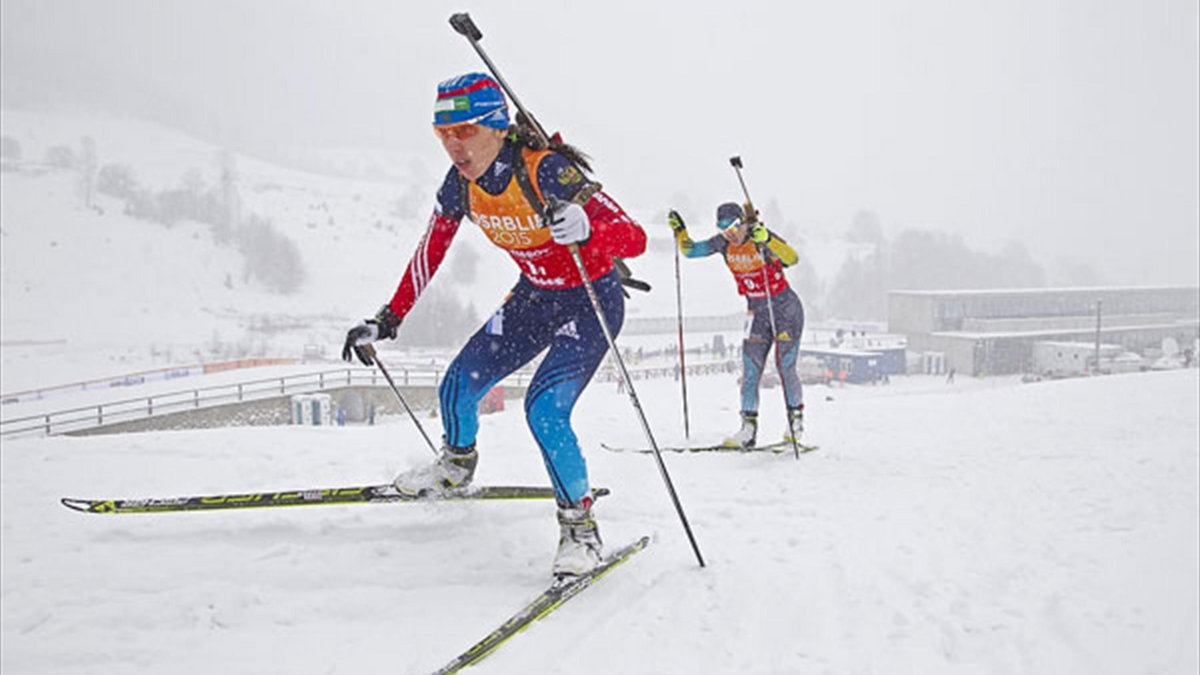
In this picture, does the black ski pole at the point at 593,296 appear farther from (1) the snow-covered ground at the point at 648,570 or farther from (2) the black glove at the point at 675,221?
(2) the black glove at the point at 675,221

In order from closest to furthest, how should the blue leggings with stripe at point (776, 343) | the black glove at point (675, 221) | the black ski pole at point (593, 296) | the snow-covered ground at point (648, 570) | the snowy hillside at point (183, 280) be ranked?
1. the snow-covered ground at point (648, 570)
2. the black ski pole at point (593, 296)
3. the black glove at point (675, 221)
4. the blue leggings with stripe at point (776, 343)
5. the snowy hillside at point (183, 280)

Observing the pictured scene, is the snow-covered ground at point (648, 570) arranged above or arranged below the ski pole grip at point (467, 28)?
below

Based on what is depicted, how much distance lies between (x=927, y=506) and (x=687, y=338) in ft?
147

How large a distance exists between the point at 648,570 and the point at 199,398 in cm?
2504

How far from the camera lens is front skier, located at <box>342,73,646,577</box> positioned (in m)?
3.23

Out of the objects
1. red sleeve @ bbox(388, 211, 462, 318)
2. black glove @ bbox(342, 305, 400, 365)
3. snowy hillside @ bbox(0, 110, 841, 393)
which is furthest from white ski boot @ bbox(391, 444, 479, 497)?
snowy hillside @ bbox(0, 110, 841, 393)

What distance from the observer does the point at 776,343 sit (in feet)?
23.3

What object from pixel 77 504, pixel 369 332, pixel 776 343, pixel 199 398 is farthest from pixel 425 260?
pixel 199 398

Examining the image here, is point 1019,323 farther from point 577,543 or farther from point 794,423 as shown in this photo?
point 577,543

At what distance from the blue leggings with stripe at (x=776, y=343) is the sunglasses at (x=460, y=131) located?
4414 mm

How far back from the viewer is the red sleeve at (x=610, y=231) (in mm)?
3387

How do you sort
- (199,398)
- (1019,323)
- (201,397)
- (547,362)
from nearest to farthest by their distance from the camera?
(547,362) < (199,398) < (201,397) < (1019,323)

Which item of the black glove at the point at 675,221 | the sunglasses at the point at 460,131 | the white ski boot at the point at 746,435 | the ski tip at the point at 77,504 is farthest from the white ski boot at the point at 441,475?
the white ski boot at the point at 746,435

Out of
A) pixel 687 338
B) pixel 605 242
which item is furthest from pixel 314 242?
pixel 605 242
